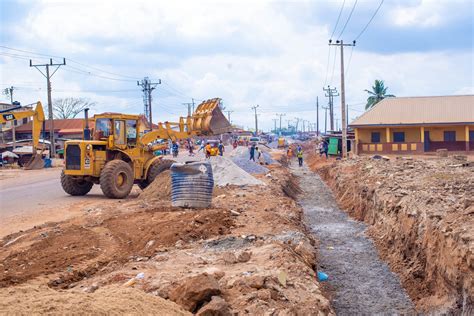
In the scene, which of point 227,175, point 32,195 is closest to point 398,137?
point 227,175

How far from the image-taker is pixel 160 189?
18203 millimetres

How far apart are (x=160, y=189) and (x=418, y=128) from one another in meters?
29.8

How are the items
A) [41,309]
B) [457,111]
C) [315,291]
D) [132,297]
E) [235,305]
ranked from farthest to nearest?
[457,111]
[315,291]
[235,305]
[132,297]
[41,309]

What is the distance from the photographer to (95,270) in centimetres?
940

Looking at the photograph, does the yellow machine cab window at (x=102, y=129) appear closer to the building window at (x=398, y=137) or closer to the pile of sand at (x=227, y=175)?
the pile of sand at (x=227, y=175)

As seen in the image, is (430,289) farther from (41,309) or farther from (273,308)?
(41,309)

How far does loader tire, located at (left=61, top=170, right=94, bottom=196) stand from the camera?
20.0 meters

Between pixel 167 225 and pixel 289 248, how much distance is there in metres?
3.06

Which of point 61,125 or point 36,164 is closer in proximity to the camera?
point 36,164

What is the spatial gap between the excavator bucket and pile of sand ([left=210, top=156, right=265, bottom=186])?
263 centimetres

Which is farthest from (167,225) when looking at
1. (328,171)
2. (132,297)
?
(328,171)

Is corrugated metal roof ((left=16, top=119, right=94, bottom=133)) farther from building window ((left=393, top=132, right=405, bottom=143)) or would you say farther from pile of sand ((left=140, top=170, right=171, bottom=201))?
pile of sand ((left=140, top=170, right=171, bottom=201))

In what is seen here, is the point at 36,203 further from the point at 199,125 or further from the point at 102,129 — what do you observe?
the point at 199,125

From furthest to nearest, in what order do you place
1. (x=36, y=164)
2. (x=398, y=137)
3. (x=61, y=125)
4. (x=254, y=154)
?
(x=61, y=125), (x=398, y=137), (x=254, y=154), (x=36, y=164)
